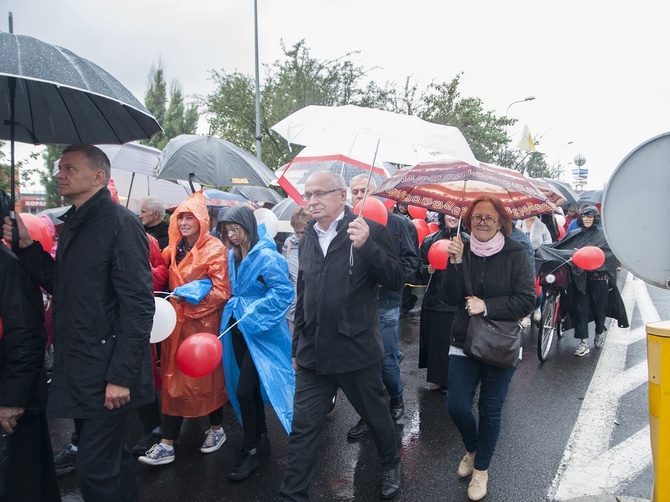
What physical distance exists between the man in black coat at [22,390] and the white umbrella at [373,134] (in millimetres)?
1847

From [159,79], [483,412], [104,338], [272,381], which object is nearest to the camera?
[104,338]

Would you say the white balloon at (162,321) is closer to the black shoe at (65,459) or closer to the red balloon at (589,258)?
the black shoe at (65,459)

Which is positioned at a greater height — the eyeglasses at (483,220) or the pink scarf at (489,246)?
the eyeglasses at (483,220)

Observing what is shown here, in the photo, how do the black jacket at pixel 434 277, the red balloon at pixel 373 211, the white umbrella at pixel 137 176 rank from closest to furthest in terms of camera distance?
the red balloon at pixel 373 211 → the black jacket at pixel 434 277 → the white umbrella at pixel 137 176

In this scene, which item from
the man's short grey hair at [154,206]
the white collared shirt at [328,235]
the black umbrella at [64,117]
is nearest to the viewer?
the black umbrella at [64,117]

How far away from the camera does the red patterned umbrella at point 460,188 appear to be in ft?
10.5

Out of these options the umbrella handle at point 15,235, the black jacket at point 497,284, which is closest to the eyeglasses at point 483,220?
the black jacket at point 497,284

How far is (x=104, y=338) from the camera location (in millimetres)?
2486

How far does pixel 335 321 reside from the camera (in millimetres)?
3006

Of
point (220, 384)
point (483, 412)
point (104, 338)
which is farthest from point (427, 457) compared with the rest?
point (104, 338)

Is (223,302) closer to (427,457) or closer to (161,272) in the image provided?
(161,272)

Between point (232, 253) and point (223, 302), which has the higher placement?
point (232, 253)

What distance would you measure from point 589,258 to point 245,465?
496cm

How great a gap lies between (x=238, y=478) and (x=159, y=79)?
28208 mm
